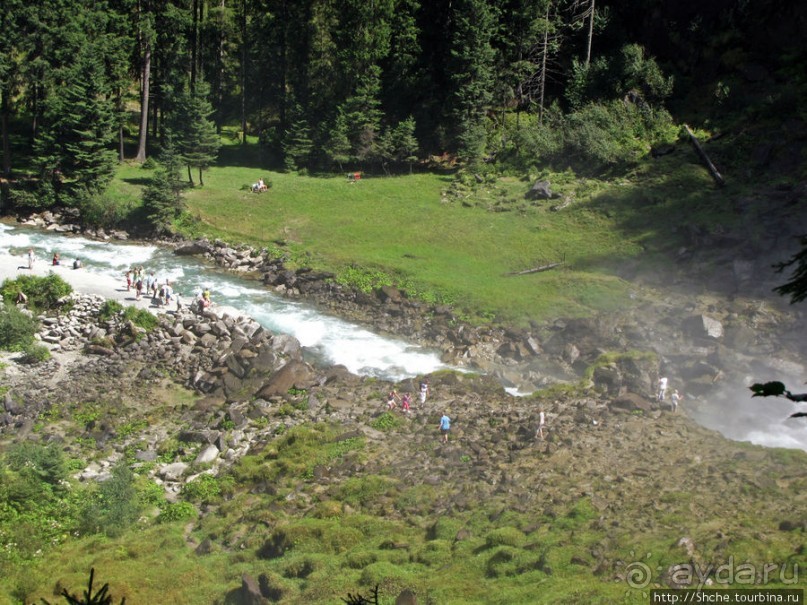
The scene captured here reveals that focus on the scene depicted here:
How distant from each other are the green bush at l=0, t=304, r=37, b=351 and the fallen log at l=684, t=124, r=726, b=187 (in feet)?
148

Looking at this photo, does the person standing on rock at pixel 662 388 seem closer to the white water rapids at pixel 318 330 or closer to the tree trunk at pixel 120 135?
the white water rapids at pixel 318 330

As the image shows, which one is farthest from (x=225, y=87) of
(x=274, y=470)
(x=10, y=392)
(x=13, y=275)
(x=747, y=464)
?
(x=747, y=464)

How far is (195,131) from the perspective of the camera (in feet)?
206

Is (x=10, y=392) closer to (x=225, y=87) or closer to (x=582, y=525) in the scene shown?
(x=582, y=525)

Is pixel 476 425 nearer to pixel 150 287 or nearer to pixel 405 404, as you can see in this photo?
pixel 405 404

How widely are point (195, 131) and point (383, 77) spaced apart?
62.3 feet

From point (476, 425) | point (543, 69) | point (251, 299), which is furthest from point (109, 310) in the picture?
point (543, 69)

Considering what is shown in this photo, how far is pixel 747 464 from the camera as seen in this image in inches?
1107

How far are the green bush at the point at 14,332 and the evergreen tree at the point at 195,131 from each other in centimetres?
2631

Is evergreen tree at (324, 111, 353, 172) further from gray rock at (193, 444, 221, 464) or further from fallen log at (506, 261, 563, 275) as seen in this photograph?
gray rock at (193, 444, 221, 464)

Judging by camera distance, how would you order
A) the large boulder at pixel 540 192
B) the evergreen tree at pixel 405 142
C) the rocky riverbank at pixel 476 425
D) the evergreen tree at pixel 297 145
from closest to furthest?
the rocky riverbank at pixel 476 425
the large boulder at pixel 540 192
the evergreen tree at pixel 405 142
the evergreen tree at pixel 297 145

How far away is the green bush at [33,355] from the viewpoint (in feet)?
122

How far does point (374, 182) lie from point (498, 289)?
839 inches

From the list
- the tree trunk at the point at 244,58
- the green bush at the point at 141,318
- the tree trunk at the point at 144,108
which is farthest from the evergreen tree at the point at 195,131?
the green bush at the point at 141,318
